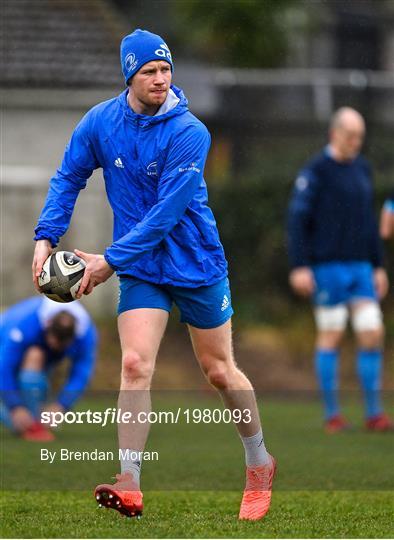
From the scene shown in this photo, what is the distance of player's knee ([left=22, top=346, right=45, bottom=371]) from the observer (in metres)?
10.2

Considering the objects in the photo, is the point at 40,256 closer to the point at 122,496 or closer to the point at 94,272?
the point at 94,272

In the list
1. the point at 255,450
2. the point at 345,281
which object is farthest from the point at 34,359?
the point at 255,450

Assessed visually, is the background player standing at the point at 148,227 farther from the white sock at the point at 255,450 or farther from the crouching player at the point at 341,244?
the crouching player at the point at 341,244

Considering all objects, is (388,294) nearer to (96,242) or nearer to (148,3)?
(96,242)

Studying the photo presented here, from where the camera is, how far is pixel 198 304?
614 cm

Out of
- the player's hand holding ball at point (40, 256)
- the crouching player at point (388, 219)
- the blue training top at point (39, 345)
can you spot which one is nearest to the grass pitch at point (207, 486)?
the blue training top at point (39, 345)

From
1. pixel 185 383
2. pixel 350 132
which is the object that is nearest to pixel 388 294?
pixel 185 383

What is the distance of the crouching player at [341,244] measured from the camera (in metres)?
10.9

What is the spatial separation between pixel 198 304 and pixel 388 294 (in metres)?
9.79

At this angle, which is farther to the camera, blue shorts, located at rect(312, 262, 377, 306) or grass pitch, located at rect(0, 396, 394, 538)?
blue shorts, located at rect(312, 262, 377, 306)

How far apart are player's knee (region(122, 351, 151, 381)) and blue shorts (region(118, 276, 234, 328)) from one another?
23 centimetres

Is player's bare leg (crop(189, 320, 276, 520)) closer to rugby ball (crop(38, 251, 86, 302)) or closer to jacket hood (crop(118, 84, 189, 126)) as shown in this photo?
rugby ball (crop(38, 251, 86, 302))

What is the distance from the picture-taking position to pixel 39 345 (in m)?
10.2

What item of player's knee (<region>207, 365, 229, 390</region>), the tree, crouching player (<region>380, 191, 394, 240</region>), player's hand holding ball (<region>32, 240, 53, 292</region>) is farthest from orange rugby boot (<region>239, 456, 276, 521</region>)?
the tree
